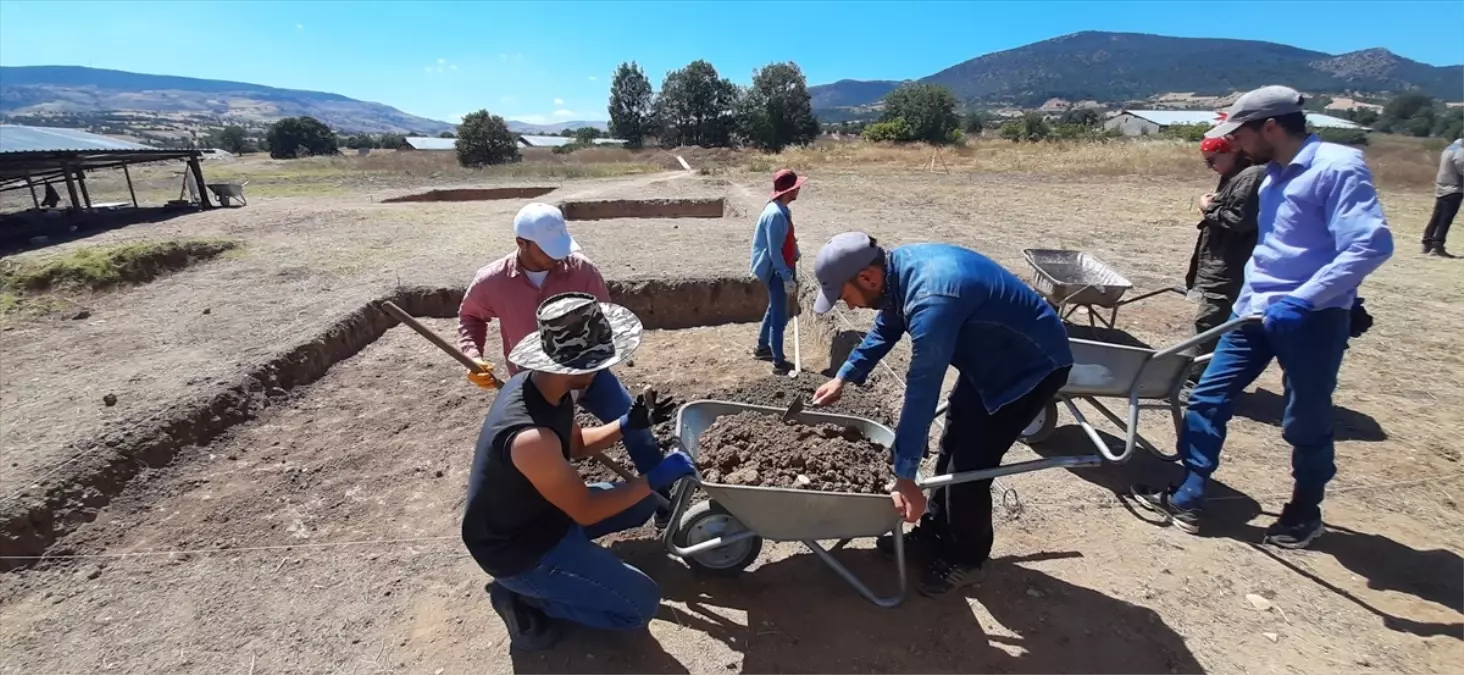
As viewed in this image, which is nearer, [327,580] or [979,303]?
[979,303]

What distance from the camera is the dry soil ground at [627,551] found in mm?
2850

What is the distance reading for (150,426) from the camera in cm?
447

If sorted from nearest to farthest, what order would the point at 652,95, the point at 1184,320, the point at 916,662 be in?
the point at 916,662
the point at 1184,320
the point at 652,95

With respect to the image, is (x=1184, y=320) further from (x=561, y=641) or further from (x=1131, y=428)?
(x=561, y=641)

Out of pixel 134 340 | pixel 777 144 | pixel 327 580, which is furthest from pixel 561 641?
pixel 777 144

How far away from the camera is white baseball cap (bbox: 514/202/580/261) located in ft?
10.9

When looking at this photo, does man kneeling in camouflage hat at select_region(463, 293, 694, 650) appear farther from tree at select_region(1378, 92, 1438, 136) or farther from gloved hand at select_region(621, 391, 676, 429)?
tree at select_region(1378, 92, 1438, 136)

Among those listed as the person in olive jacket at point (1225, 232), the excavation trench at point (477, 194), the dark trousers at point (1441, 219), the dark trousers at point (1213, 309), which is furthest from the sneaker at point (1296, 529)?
the excavation trench at point (477, 194)

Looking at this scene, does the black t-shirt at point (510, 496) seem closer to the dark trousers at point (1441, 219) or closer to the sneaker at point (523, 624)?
the sneaker at point (523, 624)

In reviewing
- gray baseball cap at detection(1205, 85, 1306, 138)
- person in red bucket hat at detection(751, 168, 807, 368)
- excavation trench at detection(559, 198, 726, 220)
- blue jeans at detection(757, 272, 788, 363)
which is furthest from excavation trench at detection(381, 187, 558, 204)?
gray baseball cap at detection(1205, 85, 1306, 138)

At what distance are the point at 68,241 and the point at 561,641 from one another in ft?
43.9

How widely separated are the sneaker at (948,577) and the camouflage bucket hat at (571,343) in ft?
6.03

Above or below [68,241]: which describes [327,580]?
below

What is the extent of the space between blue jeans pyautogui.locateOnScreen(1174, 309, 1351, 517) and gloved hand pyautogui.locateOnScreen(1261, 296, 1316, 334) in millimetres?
26
